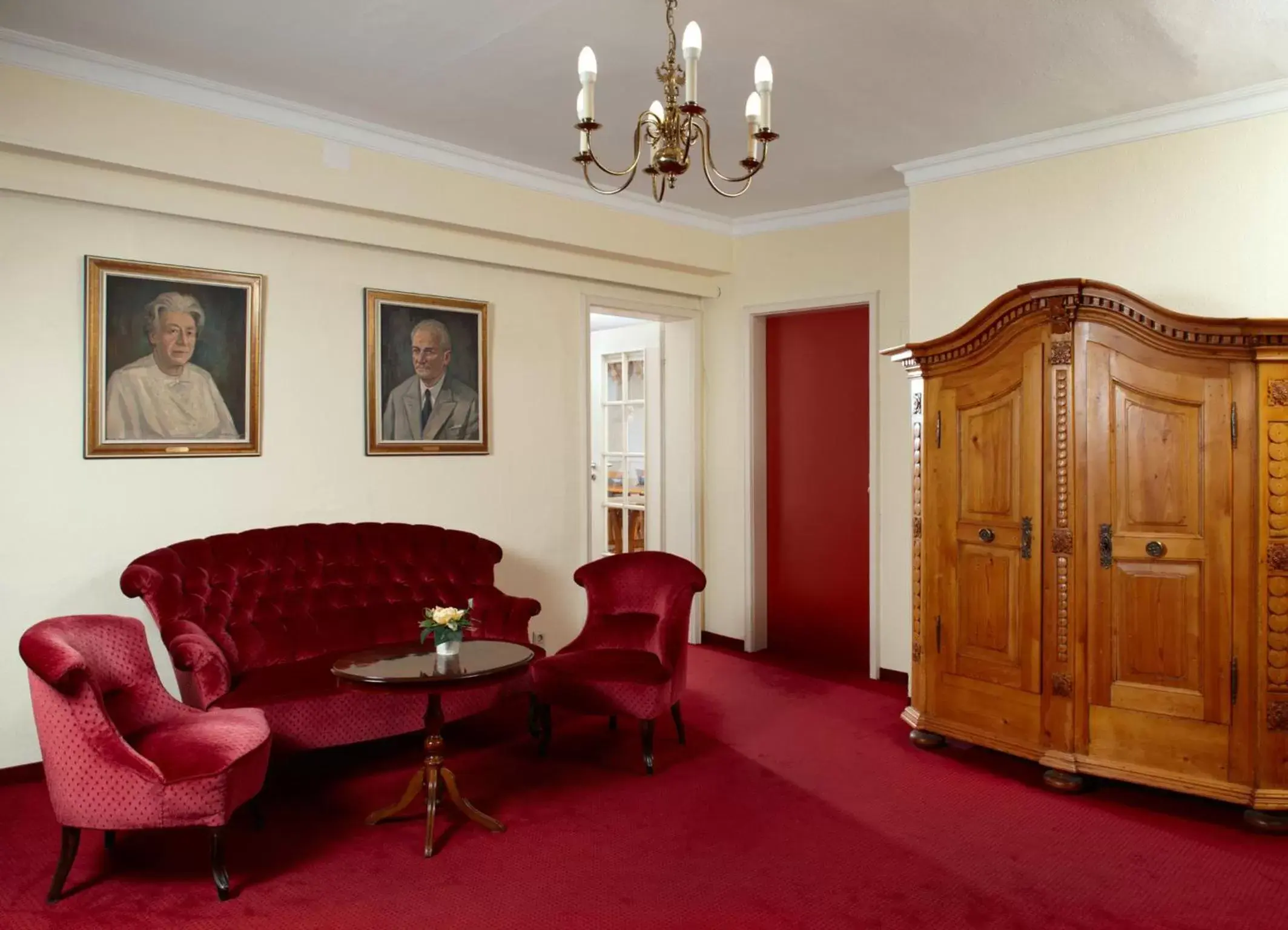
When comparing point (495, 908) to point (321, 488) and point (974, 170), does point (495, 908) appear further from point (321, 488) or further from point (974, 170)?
point (974, 170)

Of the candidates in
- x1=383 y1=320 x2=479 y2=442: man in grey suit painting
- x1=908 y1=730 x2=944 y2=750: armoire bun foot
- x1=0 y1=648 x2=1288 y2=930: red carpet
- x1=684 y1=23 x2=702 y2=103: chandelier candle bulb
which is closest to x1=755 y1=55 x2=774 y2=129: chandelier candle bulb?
x1=684 y1=23 x2=702 y2=103: chandelier candle bulb

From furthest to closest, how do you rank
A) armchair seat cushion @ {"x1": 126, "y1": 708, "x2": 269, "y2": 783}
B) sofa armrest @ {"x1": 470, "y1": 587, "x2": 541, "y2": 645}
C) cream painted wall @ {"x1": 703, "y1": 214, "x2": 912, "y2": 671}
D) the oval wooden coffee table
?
1. cream painted wall @ {"x1": 703, "y1": 214, "x2": 912, "y2": 671}
2. sofa armrest @ {"x1": 470, "y1": 587, "x2": 541, "y2": 645}
3. the oval wooden coffee table
4. armchair seat cushion @ {"x1": 126, "y1": 708, "x2": 269, "y2": 783}

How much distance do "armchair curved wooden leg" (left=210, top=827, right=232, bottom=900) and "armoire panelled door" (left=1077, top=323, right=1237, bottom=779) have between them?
10.8ft

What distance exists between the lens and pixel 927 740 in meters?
4.41

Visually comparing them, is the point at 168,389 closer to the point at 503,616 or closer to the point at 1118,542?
the point at 503,616

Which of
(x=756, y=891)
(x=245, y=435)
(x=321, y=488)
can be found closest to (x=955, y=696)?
(x=756, y=891)

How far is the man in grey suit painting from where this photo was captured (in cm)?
500

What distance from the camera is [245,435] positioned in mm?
4410

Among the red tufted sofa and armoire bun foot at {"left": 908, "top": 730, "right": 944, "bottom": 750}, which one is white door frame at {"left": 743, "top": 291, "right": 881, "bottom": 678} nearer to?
armoire bun foot at {"left": 908, "top": 730, "right": 944, "bottom": 750}

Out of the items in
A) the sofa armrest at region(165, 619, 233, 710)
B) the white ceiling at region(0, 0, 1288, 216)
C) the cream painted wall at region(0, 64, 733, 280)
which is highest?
the white ceiling at region(0, 0, 1288, 216)

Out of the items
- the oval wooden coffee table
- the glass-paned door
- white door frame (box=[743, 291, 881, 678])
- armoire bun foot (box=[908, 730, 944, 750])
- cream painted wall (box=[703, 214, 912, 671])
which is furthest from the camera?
the glass-paned door

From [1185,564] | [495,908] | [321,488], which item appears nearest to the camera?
[495,908]

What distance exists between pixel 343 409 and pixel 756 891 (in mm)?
3100

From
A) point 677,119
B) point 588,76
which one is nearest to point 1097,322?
point 677,119
